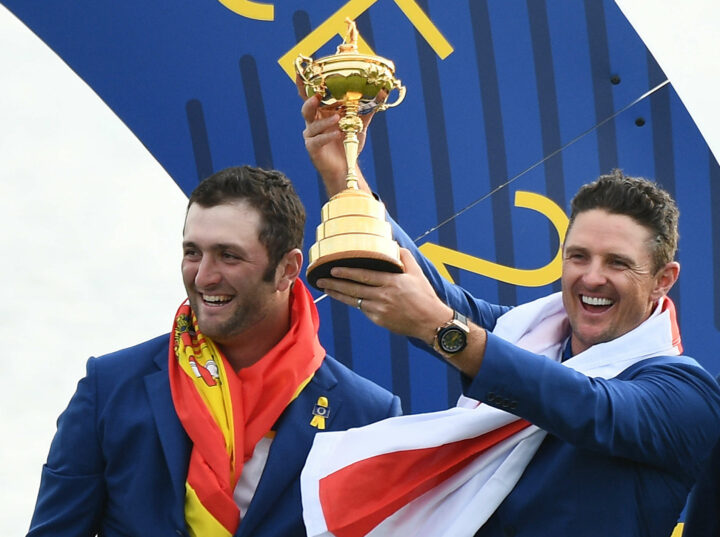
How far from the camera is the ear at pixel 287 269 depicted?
339 centimetres

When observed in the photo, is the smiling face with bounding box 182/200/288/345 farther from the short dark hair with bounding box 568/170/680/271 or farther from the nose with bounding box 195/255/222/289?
the short dark hair with bounding box 568/170/680/271

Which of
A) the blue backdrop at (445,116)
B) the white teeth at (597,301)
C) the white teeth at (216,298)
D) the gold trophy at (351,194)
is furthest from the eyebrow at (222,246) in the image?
the blue backdrop at (445,116)

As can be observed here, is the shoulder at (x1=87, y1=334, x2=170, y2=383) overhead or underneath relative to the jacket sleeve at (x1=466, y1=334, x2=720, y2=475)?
overhead

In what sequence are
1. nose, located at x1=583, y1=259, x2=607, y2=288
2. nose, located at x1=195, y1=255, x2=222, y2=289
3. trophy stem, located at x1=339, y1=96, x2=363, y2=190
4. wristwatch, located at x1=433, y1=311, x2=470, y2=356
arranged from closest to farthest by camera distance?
wristwatch, located at x1=433, y1=311, x2=470, y2=356, trophy stem, located at x1=339, y1=96, x2=363, y2=190, nose, located at x1=583, y1=259, x2=607, y2=288, nose, located at x1=195, y1=255, x2=222, y2=289

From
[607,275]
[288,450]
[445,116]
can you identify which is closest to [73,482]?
[288,450]

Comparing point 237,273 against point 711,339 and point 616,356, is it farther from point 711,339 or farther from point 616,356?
Answer: point 711,339

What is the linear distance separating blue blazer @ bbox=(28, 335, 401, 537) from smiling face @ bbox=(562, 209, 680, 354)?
2.87 feet

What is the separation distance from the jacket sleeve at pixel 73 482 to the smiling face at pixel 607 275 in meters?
1.41

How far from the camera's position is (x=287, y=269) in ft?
11.3

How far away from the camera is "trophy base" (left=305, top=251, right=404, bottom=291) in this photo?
232 cm

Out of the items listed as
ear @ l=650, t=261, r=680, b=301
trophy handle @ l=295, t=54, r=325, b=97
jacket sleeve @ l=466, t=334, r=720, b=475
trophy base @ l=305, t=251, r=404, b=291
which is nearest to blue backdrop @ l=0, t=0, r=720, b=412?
ear @ l=650, t=261, r=680, b=301

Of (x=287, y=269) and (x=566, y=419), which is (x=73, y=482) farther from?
(x=566, y=419)

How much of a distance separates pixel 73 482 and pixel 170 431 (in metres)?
0.31

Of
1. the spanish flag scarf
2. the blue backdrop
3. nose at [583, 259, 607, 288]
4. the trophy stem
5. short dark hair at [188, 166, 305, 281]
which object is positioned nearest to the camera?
the trophy stem
